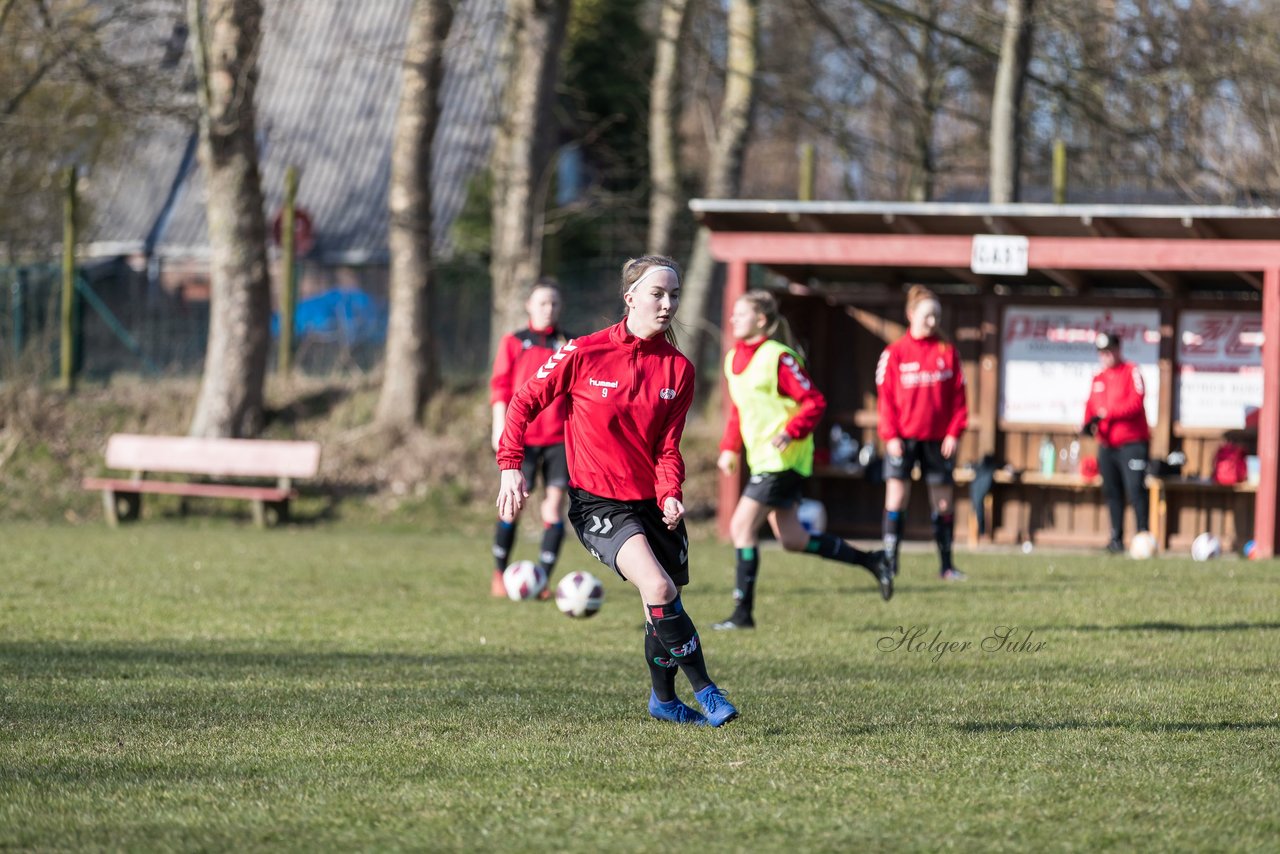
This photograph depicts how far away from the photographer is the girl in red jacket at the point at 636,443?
19.9ft

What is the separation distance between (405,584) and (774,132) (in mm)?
23983

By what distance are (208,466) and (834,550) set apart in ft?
32.1

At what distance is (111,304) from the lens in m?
21.0

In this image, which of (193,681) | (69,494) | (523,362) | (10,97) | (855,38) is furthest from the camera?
(10,97)

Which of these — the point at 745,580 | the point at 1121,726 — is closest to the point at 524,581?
the point at 745,580

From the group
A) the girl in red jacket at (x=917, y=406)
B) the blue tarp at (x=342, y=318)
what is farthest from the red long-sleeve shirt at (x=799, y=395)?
the blue tarp at (x=342, y=318)

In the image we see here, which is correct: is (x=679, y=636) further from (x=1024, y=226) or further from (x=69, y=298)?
(x=69, y=298)

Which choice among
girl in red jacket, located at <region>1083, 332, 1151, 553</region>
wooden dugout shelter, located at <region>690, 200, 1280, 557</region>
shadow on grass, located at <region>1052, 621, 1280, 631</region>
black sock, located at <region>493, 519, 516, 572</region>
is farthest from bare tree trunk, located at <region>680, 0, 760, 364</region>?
shadow on grass, located at <region>1052, 621, 1280, 631</region>

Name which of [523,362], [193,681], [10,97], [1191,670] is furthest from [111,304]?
[1191,670]

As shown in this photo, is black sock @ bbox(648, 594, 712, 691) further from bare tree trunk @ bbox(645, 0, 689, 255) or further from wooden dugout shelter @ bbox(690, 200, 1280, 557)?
bare tree trunk @ bbox(645, 0, 689, 255)

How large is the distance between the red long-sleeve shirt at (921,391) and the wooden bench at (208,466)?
25.5 feet

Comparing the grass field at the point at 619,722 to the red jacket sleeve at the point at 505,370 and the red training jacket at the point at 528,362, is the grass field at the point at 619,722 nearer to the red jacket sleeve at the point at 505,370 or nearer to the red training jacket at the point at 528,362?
the red training jacket at the point at 528,362

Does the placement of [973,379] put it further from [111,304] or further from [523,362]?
[111,304]

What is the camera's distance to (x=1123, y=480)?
49.6ft
